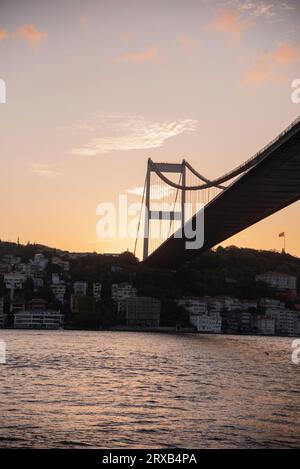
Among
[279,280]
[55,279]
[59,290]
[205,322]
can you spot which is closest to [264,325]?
[205,322]

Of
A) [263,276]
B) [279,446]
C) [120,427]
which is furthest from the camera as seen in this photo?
[263,276]

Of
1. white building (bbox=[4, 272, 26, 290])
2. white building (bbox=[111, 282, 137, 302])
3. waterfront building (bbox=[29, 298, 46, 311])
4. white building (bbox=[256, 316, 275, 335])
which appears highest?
white building (bbox=[4, 272, 26, 290])

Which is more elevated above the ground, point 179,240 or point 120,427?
point 179,240

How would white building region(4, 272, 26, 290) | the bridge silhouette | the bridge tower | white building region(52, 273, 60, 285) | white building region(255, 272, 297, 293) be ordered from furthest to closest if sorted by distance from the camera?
white building region(255, 272, 297, 293) → white building region(52, 273, 60, 285) → white building region(4, 272, 26, 290) → the bridge tower → the bridge silhouette

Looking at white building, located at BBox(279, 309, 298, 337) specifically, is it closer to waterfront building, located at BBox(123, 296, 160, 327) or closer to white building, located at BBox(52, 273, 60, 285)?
waterfront building, located at BBox(123, 296, 160, 327)

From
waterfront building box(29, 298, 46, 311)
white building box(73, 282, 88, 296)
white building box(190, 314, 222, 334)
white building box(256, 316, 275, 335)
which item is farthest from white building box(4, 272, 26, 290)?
white building box(256, 316, 275, 335)

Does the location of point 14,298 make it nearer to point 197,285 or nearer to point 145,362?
point 197,285

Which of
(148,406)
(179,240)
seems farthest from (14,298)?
(148,406)
